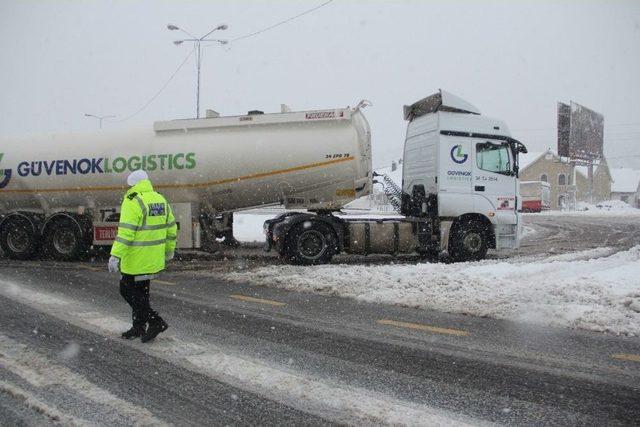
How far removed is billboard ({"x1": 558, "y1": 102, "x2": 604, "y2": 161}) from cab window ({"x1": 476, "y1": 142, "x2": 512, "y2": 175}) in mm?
42884

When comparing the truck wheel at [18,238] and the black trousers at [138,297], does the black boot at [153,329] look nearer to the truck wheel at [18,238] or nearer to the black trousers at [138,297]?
the black trousers at [138,297]

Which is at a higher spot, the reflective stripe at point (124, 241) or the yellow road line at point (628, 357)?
the reflective stripe at point (124, 241)

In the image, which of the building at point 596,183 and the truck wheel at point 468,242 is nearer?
the truck wheel at point 468,242

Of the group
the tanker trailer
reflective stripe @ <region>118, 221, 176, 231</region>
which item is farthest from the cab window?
reflective stripe @ <region>118, 221, 176, 231</region>

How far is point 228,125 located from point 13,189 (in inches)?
213

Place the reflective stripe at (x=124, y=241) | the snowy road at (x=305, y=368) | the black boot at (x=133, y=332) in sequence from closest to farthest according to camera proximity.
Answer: the snowy road at (x=305, y=368), the reflective stripe at (x=124, y=241), the black boot at (x=133, y=332)

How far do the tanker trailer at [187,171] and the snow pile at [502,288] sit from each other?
230 centimetres

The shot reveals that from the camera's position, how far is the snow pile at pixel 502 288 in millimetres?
6125

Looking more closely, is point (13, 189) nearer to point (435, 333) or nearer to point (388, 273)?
point (388, 273)

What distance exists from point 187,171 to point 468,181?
6.10m

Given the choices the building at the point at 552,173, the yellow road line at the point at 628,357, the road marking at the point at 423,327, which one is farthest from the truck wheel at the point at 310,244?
the building at the point at 552,173

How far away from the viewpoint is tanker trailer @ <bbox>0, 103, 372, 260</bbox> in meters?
11.3

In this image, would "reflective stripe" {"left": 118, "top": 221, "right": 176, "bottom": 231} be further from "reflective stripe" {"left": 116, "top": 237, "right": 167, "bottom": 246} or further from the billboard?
the billboard

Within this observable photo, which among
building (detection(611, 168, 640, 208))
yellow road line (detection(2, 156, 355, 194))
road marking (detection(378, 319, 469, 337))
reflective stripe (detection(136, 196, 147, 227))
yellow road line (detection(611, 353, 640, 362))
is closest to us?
yellow road line (detection(611, 353, 640, 362))
